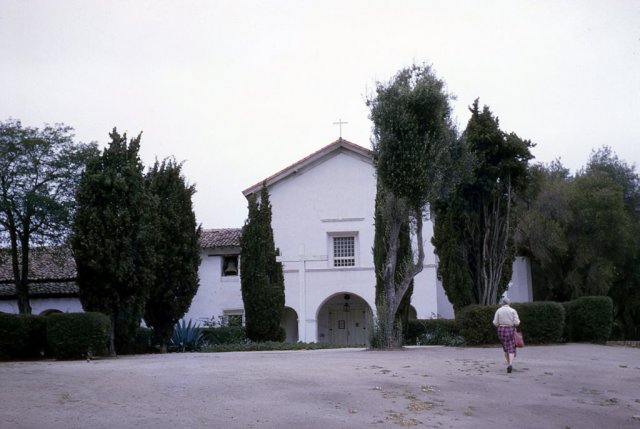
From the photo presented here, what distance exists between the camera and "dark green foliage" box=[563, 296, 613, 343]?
824 inches

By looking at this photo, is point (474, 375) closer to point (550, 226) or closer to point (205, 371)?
point (205, 371)

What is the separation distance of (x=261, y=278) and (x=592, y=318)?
11535 mm

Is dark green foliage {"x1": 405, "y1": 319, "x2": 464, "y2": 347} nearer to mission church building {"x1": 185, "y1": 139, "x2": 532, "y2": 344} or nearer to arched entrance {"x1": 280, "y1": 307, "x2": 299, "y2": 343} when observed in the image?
mission church building {"x1": 185, "y1": 139, "x2": 532, "y2": 344}

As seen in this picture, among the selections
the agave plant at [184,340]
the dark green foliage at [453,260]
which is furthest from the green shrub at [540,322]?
the agave plant at [184,340]

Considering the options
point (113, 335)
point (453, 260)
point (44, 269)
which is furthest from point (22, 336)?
point (44, 269)

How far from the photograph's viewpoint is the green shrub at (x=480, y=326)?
776 inches

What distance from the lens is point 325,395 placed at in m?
10.2

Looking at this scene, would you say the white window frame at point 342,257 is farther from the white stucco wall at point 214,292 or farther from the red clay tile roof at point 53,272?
the white stucco wall at point 214,292

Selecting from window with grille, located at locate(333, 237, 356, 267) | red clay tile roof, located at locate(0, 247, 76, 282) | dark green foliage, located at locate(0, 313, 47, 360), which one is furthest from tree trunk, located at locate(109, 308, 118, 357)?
window with grille, located at locate(333, 237, 356, 267)

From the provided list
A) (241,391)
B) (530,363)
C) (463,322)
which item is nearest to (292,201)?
(463,322)

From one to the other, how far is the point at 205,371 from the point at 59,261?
20074 millimetres

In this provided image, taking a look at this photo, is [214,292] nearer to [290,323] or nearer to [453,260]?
[290,323]

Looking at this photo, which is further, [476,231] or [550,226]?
[550,226]

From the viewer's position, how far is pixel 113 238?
18.3 metres
